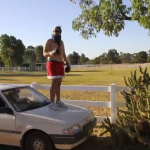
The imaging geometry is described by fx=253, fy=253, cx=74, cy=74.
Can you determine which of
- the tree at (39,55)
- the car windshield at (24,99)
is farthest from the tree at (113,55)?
the car windshield at (24,99)

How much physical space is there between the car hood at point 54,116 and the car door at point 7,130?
0.66 feet

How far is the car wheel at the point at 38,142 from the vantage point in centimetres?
434

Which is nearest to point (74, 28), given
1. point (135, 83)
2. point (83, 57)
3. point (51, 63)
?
point (51, 63)

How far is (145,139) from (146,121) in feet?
1.05

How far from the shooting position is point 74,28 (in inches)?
389

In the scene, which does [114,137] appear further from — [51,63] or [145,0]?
[145,0]

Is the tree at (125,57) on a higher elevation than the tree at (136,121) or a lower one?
higher

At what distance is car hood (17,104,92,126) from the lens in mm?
4379

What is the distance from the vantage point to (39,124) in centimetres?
441

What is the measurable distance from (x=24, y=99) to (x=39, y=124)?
946 millimetres

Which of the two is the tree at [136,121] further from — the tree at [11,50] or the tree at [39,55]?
the tree at [39,55]

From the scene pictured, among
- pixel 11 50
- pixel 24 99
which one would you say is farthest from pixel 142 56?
pixel 24 99

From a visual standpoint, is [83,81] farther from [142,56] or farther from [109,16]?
[142,56]

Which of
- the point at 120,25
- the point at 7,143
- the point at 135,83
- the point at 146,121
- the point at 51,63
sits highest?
the point at 120,25
